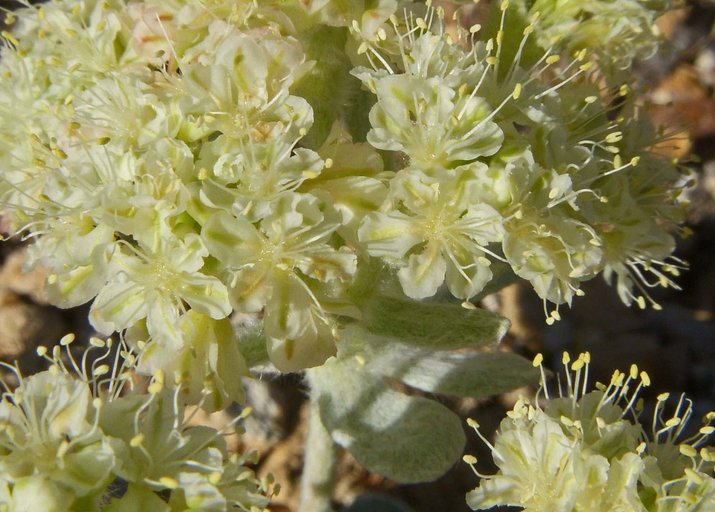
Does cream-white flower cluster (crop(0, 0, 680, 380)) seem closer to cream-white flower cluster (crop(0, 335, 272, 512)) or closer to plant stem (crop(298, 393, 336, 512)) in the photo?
cream-white flower cluster (crop(0, 335, 272, 512))

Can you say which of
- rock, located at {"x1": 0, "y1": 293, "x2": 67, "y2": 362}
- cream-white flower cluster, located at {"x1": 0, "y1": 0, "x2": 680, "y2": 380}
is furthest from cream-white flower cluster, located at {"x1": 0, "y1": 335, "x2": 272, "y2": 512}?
rock, located at {"x1": 0, "y1": 293, "x2": 67, "y2": 362}

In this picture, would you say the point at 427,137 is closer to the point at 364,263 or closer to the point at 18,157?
the point at 364,263

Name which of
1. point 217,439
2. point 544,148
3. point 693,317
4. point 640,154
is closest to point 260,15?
point 544,148

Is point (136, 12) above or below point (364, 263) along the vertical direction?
above

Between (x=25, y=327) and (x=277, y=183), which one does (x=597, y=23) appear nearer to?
(x=277, y=183)

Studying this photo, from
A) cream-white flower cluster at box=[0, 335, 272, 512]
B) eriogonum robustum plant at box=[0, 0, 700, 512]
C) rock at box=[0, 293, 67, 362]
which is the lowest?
rock at box=[0, 293, 67, 362]

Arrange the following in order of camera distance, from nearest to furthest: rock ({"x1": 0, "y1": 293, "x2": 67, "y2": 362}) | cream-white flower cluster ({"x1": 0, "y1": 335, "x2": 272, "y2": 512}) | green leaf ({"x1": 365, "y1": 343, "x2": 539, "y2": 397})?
1. cream-white flower cluster ({"x1": 0, "y1": 335, "x2": 272, "y2": 512})
2. green leaf ({"x1": 365, "y1": 343, "x2": 539, "y2": 397})
3. rock ({"x1": 0, "y1": 293, "x2": 67, "y2": 362})
